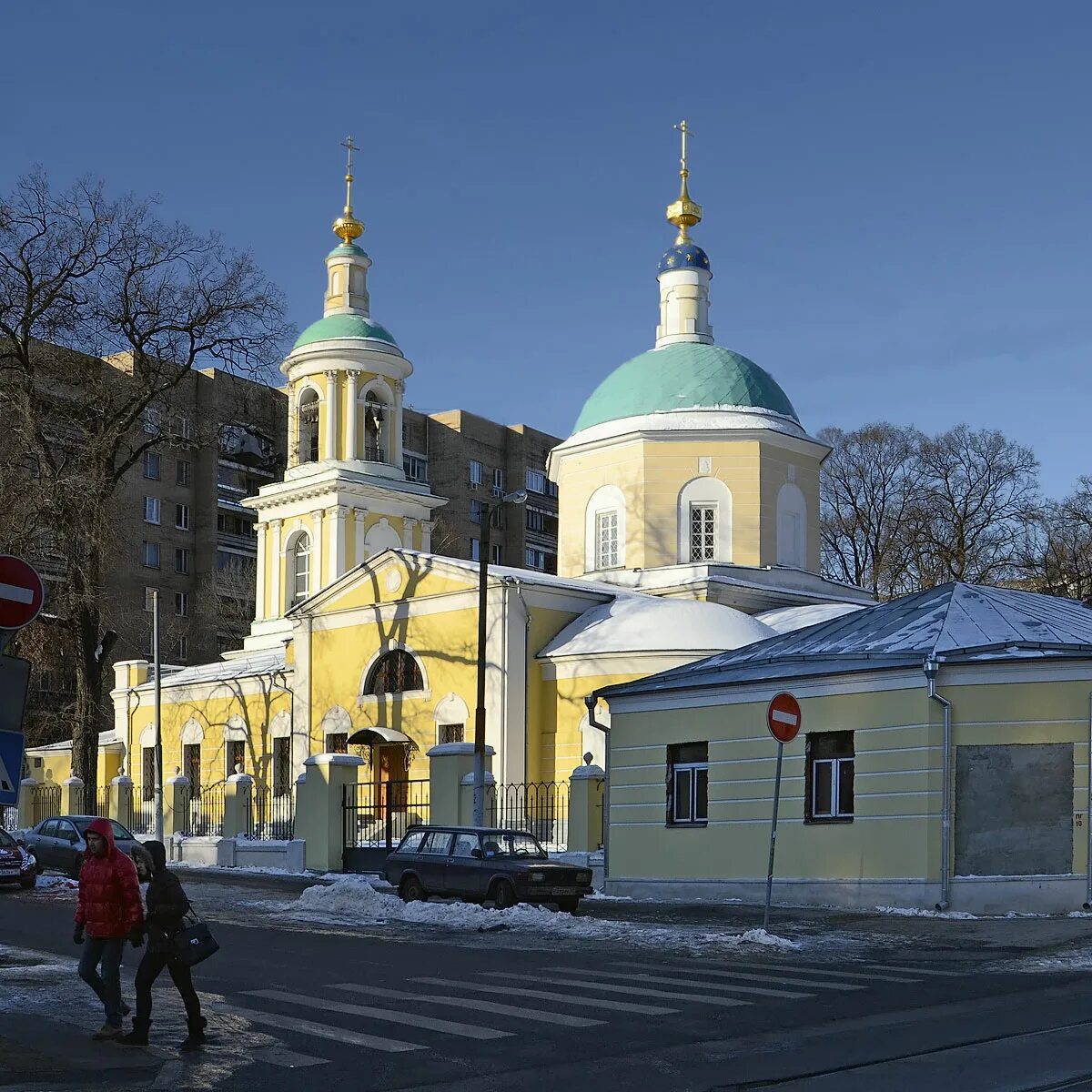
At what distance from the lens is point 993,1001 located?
1214 cm

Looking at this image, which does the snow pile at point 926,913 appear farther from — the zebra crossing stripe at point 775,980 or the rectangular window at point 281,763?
the rectangular window at point 281,763

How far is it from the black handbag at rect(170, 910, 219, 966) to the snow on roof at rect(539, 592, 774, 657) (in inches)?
956

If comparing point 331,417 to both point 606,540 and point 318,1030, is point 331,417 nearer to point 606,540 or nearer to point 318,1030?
point 606,540

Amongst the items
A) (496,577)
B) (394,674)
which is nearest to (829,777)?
(496,577)

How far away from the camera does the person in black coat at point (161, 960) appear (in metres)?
10.4

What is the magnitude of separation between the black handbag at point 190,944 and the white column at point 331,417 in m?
35.1

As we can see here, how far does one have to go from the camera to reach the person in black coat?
10352 millimetres

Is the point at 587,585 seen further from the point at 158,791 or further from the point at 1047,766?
the point at 1047,766

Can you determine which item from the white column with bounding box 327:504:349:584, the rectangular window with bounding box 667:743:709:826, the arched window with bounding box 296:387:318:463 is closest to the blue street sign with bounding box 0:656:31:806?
the rectangular window with bounding box 667:743:709:826

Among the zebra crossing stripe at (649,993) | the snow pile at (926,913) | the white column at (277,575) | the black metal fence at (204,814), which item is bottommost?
the black metal fence at (204,814)

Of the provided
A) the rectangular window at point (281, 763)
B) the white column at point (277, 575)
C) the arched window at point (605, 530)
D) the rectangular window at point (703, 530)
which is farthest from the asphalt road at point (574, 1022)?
the white column at point (277, 575)

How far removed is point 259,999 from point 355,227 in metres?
36.6

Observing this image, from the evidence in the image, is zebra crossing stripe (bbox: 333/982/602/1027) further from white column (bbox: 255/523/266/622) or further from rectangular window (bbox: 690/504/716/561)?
white column (bbox: 255/523/266/622)

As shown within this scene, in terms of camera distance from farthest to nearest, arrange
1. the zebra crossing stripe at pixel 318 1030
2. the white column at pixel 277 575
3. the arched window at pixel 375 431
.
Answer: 1. the white column at pixel 277 575
2. the arched window at pixel 375 431
3. the zebra crossing stripe at pixel 318 1030
